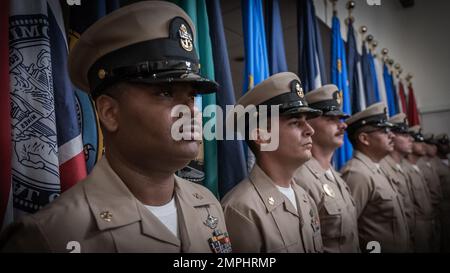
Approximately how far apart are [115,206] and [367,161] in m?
2.05

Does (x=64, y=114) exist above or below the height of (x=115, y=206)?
above

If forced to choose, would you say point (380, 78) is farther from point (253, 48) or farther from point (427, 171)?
point (253, 48)

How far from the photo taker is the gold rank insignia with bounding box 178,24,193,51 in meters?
0.92

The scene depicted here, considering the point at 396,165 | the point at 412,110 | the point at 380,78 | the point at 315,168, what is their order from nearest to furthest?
the point at 315,168 < the point at 396,165 < the point at 380,78 < the point at 412,110

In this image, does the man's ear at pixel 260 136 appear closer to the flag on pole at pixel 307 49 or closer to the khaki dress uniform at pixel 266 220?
the khaki dress uniform at pixel 266 220

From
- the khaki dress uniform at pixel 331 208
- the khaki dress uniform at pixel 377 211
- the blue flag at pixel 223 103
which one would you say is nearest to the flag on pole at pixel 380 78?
the khaki dress uniform at pixel 377 211

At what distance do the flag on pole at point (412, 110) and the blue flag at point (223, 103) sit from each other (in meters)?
3.12

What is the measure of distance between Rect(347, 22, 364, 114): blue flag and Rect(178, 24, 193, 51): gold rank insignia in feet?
7.69

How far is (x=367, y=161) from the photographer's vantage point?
237 cm

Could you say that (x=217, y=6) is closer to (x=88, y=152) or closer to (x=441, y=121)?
(x=88, y=152)

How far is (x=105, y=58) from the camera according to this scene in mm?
875

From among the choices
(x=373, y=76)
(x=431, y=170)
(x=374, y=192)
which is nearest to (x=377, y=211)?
(x=374, y=192)
